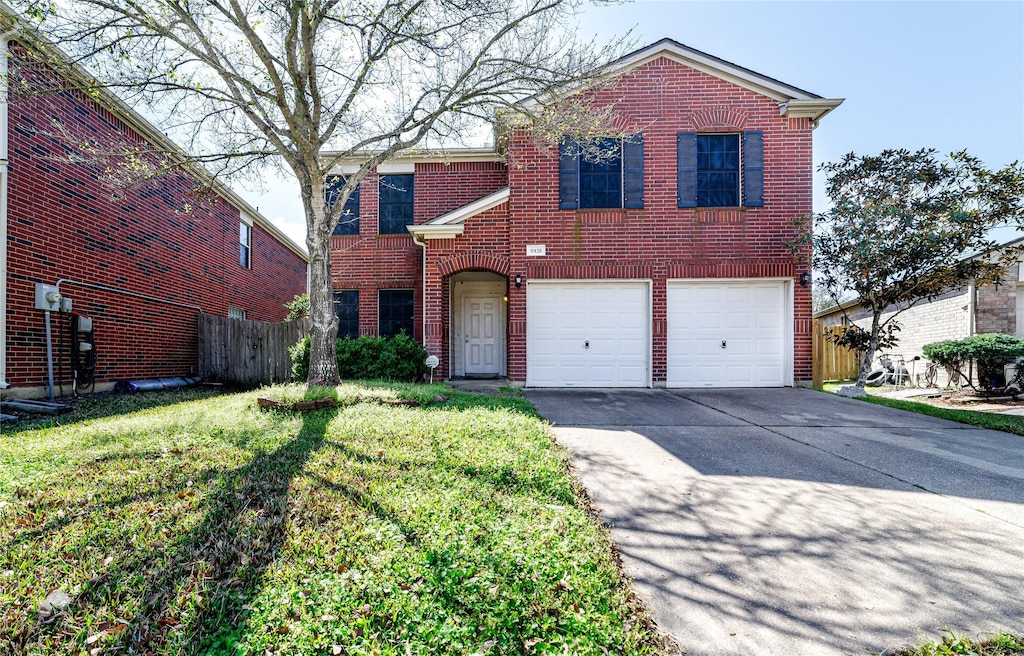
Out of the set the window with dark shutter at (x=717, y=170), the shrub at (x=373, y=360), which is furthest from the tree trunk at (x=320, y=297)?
the window with dark shutter at (x=717, y=170)

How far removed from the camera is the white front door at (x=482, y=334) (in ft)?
38.3

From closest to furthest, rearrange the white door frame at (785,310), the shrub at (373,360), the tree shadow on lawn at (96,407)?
1. the tree shadow on lawn at (96,407)
2. the shrub at (373,360)
3. the white door frame at (785,310)

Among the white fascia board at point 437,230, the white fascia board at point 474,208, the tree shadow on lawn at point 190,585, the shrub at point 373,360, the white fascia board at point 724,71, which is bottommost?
the tree shadow on lawn at point 190,585

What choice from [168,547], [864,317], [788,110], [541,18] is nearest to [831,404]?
[788,110]

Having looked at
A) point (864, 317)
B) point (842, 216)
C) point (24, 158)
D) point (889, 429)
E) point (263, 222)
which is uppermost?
point (263, 222)

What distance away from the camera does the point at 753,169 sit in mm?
8836

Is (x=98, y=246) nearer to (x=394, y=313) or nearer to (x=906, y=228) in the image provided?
(x=394, y=313)

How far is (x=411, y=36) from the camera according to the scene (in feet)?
20.3

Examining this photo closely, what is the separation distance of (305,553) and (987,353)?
1228 cm

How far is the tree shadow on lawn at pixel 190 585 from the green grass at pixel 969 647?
261 cm

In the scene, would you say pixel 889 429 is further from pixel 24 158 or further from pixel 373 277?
pixel 24 158

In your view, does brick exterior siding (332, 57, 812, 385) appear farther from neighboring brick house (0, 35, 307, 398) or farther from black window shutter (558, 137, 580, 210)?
neighboring brick house (0, 35, 307, 398)

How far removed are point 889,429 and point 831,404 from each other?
1719 millimetres

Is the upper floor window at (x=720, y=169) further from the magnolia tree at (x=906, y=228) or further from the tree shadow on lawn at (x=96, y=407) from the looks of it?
the tree shadow on lawn at (x=96, y=407)
